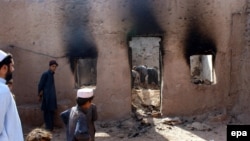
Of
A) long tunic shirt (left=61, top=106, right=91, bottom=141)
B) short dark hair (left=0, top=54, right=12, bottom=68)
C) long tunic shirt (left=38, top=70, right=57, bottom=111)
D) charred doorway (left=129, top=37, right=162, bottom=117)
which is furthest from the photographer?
charred doorway (left=129, top=37, right=162, bottom=117)

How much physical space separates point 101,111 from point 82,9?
2491mm

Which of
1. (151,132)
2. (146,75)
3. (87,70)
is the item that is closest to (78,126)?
(151,132)

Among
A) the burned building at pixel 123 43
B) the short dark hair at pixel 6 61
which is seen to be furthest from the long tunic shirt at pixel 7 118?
the burned building at pixel 123 43

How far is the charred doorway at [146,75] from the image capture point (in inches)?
398

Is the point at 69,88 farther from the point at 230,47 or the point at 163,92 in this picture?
the point at 230,47

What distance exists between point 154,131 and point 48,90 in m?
2.52

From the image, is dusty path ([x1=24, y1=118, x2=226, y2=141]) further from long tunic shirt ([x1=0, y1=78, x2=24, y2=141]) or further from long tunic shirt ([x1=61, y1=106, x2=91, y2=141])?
long tunic shirt ([x1=0, y1=78, x2=24, y2=141])

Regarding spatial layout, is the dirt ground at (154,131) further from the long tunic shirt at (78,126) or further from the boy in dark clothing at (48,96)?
the long tunic shirt at (78,126)

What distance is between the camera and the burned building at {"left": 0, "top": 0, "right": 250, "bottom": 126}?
8281 millimetres

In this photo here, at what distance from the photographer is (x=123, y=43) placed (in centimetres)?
839

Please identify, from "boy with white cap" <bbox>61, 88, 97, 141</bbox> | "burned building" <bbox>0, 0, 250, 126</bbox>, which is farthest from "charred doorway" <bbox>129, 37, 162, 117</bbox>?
"boy with white cap" <bbox>61, 88, 97, 141</bbox>

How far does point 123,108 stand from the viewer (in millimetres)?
8508

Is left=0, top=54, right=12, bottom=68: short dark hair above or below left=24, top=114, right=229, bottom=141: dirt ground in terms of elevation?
above

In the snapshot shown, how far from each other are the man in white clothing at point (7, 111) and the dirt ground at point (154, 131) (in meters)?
4.70
